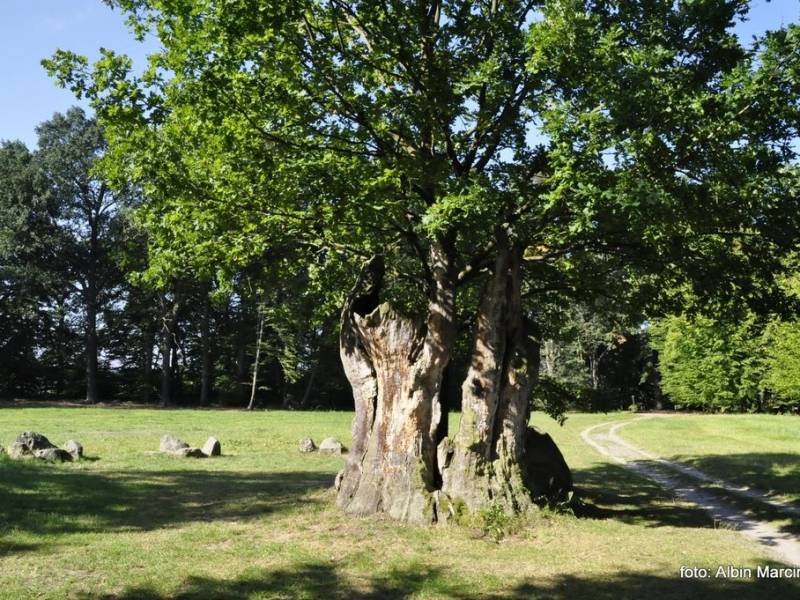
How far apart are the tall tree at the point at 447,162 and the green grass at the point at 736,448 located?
6.45m

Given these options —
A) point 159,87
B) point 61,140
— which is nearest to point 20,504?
point 159,87

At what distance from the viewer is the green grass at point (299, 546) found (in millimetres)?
7227

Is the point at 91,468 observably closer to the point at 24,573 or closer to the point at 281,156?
the point at 24,573

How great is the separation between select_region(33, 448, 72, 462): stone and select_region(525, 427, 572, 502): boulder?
11.1m

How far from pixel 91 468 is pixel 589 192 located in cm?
1296

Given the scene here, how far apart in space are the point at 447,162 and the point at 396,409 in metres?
3.86

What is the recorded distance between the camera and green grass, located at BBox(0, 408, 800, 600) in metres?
7.23

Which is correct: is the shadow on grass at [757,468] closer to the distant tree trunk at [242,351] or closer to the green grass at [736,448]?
the green grass at [736,448]

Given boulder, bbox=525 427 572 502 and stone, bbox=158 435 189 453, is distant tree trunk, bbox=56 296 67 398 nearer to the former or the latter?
stone, bbox=158 435 189 453

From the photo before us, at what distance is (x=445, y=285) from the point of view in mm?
11234

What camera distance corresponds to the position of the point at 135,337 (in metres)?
55.0

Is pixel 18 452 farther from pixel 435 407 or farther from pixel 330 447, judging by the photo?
pixel 435 407

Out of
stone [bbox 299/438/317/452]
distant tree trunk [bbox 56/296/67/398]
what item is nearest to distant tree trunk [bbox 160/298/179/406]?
distant tree trunk [bbox 56/296/67/398]

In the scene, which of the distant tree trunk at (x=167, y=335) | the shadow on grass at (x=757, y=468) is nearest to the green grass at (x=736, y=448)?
the shadow on grass at (x=757, y=468)
